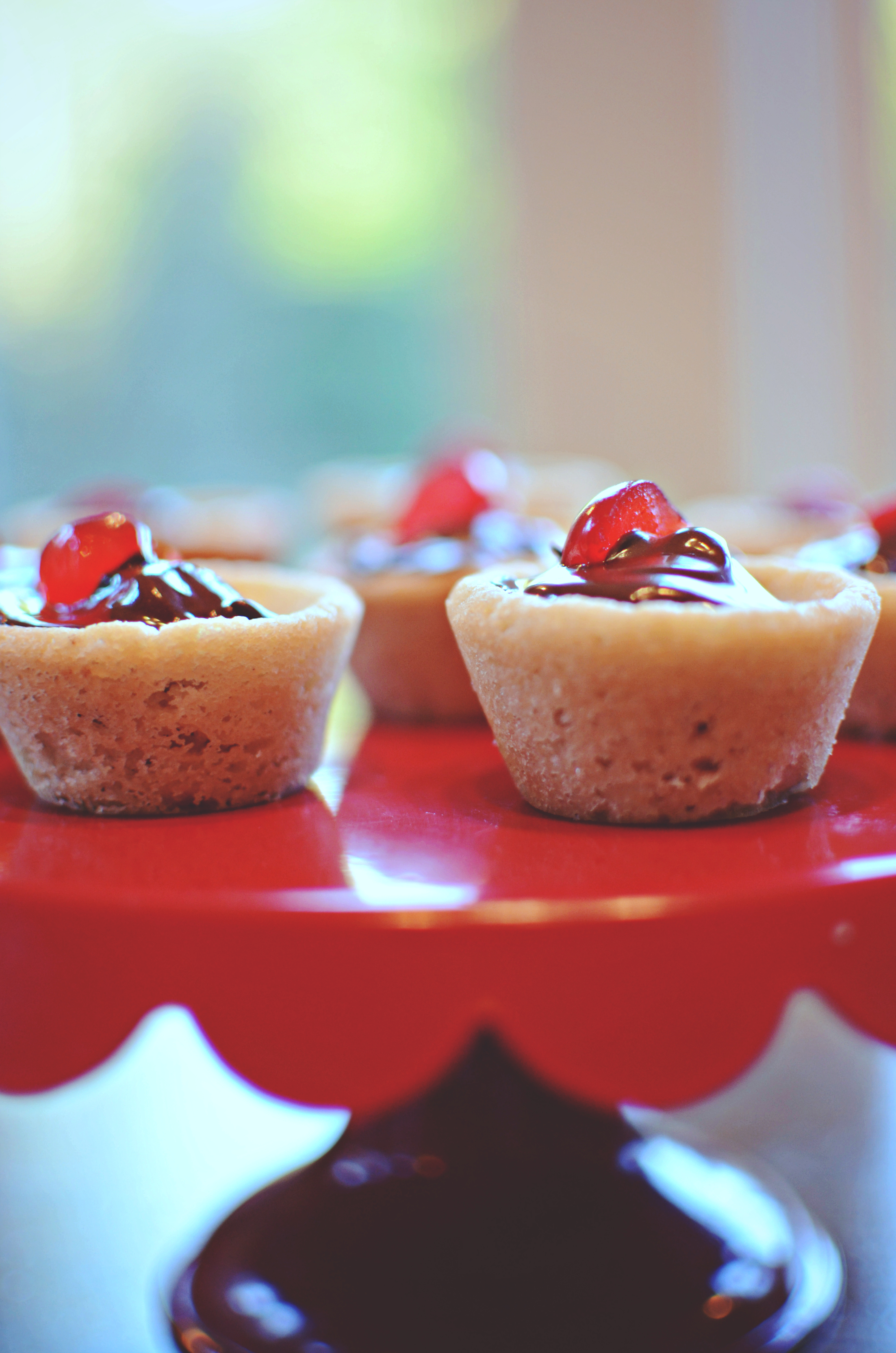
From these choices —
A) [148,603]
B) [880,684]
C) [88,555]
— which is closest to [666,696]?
[880,684]

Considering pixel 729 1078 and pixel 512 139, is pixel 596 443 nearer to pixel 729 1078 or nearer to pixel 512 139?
pixel 512 139

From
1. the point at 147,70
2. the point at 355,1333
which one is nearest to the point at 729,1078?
the point at 355,1333

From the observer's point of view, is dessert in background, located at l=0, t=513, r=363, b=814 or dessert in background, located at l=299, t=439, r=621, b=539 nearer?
dessert in background, located at l=0, t=513, r=363, b=814

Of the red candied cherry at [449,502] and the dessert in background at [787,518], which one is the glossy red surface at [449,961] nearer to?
the red candied cherry at [449,502]

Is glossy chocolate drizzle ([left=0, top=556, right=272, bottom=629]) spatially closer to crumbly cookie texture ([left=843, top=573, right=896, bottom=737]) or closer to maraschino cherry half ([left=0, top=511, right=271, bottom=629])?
maraschino cherry half ([left=0, top=511, right=271, bottom=629])

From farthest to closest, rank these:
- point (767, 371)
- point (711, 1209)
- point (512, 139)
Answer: point (512, 139) < point (767, 371) < point (711, 1209)

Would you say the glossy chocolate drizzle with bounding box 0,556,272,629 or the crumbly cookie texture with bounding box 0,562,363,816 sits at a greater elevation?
the glossy chocolate drizzle with bounding box 0,556,272,629

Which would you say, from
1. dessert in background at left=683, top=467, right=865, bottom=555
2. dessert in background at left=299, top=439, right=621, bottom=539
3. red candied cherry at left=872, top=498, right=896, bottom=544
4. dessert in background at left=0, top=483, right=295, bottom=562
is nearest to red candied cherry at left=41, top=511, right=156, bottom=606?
dessert in background at left=299, top=439, right=621, bottom=539
